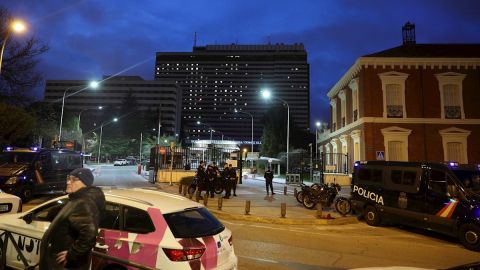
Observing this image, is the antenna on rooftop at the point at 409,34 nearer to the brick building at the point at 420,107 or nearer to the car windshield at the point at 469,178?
the brick building at the point at 420,107

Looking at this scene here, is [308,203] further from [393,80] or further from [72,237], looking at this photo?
[393,80]

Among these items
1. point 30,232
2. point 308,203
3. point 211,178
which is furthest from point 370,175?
point 30,232

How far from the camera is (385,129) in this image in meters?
28.6

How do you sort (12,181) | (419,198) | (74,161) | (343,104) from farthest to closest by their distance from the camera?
(343,104), (74,161), (12,181), (419,198)

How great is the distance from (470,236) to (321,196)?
270 inches

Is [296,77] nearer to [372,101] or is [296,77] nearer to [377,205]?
[372,101]

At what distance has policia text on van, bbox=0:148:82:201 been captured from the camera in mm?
15148

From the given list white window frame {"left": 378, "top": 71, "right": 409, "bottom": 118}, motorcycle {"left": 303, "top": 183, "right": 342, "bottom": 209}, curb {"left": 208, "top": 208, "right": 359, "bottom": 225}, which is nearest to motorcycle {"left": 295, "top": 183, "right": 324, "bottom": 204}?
motorcycle {"left": 303, "top": 183, "right": 342, "bottom": 209}

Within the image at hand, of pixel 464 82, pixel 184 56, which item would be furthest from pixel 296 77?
pixel 464 82

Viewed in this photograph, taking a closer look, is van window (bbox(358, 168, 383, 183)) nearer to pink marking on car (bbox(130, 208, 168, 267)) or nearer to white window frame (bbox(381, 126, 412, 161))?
pink marking on car (bbox(130, 208, 168, 267))

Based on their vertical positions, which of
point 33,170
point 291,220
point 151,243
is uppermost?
point 33,170

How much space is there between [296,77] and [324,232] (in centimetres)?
15680

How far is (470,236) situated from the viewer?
10008 mm

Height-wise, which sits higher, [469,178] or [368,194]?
[469,178]
